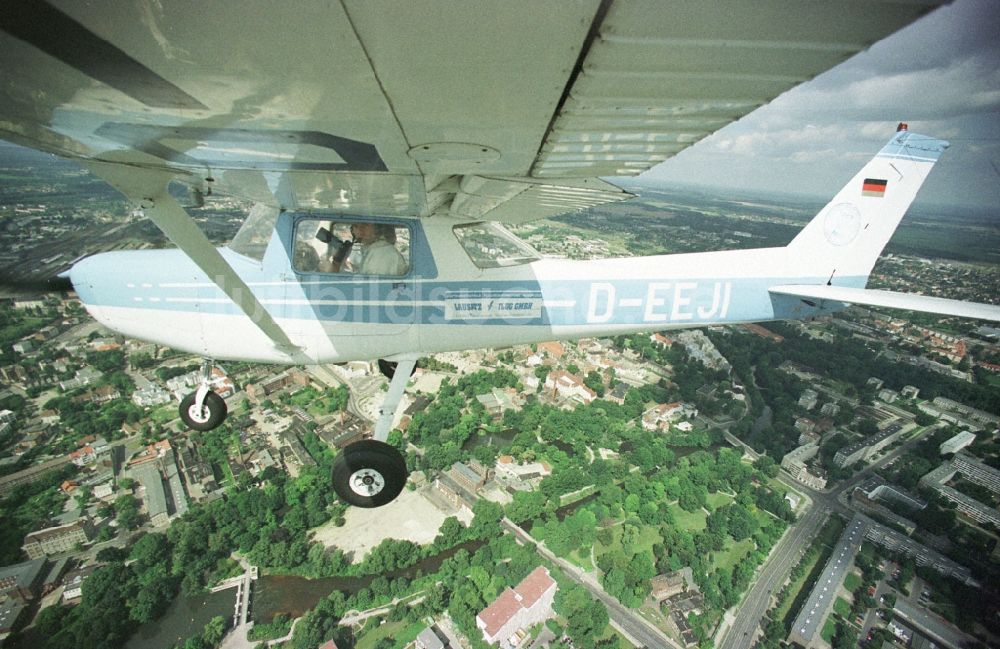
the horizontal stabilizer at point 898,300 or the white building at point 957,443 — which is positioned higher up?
the horizontal stabilizer at point 898,300

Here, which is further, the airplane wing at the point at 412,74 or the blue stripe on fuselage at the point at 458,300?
the blue stripe on fuselage at the point at 458,300

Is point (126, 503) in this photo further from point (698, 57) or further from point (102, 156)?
point (698, 57)

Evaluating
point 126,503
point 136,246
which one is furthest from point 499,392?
point 136,246

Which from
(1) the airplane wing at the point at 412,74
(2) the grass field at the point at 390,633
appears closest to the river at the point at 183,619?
(2) the grass field at the point at 390,633

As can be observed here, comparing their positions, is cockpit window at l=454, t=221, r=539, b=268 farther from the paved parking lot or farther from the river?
the river

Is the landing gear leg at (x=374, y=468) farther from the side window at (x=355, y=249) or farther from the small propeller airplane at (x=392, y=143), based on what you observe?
the side window at (x=355, y=249)

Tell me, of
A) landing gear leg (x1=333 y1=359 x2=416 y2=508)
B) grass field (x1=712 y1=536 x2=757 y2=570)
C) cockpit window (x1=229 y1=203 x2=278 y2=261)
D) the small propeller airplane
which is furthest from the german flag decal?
grass field (x1=712 y1=536 x2=757 y2=570)
